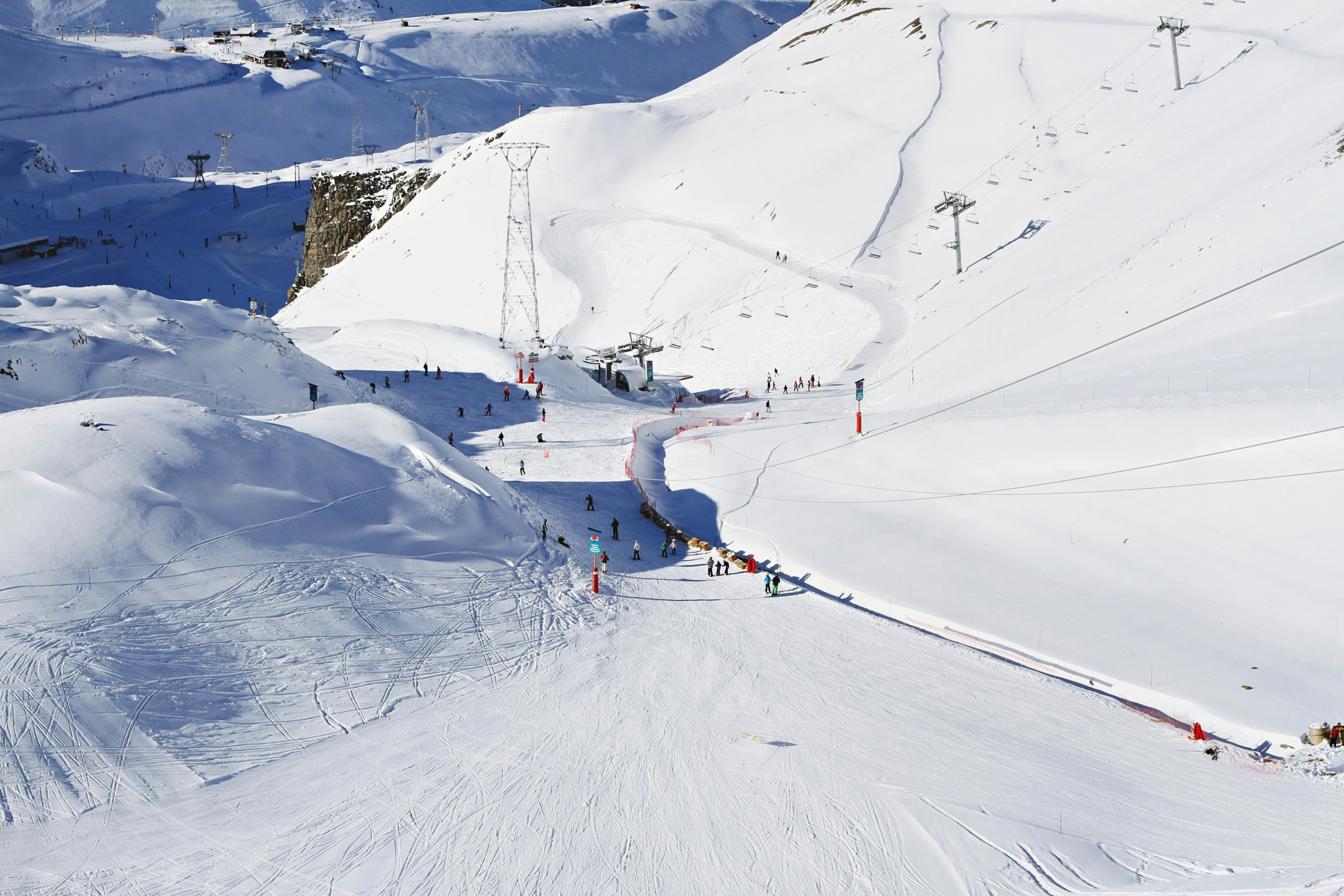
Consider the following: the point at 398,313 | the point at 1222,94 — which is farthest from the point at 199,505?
the point at 398,313

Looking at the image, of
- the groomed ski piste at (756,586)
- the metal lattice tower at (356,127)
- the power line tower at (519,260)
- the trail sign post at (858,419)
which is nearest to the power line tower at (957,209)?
the groomed ski piste at (756,586)

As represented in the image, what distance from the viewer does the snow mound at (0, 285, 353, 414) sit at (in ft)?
105

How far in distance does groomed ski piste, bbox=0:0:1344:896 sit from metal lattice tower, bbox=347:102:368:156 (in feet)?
287

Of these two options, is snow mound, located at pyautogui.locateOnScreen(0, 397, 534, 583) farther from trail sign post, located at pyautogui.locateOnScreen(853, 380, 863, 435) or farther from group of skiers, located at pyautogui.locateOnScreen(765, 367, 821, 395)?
group of skiers, located at pyautogui.locateOnScreen(765, 367, 821, 395)

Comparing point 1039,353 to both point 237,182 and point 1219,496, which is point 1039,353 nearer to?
point 1219,496

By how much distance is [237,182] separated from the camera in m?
114

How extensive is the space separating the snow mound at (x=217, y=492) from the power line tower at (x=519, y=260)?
2939cm

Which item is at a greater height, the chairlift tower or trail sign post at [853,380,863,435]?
the chairlift tower

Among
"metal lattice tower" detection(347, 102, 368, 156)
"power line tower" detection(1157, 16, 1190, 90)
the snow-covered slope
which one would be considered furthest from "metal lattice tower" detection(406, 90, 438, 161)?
"power line tower" detection(1157, 16, 1190, 90)

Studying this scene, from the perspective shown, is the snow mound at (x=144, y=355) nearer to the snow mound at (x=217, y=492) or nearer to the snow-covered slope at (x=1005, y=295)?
the snow mound at (x=217, y=492)

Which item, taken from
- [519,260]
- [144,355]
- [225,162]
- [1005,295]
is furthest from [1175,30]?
[225,162]

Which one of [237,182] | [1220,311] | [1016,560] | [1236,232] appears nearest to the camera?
[1016,560]

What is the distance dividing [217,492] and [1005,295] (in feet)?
93.8

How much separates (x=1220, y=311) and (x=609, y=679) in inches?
745
